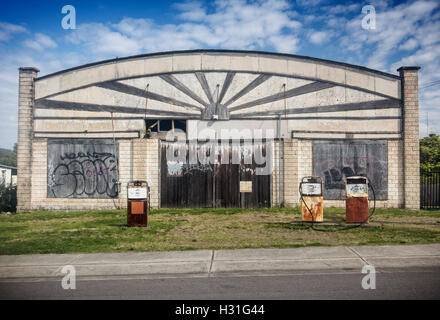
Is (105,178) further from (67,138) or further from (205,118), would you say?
(205,118)

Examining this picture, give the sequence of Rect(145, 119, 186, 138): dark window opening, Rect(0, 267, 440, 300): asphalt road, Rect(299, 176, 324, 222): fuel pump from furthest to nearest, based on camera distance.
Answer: Rect(145, 119, 186, 138): dark window opening → Rect(299, 176, 324, 222): fuel pump → Rect(0, 267, 440, 300): asphalt road

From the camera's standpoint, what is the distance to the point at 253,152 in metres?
14.8

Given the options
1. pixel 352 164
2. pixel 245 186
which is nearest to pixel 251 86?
pixel 245 186

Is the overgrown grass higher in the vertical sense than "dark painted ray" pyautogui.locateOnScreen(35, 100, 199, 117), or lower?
lower

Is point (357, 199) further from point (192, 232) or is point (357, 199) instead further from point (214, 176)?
point (214, 176)

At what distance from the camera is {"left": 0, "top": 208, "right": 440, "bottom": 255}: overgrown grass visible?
782cm

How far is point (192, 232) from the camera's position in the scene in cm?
945

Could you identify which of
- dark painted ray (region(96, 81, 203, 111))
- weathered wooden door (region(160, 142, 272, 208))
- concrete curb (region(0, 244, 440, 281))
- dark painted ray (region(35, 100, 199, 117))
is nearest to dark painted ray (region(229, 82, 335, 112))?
weathered wooden door (region(160, 142, 272, 208))

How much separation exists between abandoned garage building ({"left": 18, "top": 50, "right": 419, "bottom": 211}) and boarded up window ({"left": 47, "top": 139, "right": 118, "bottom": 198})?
1.8 inches

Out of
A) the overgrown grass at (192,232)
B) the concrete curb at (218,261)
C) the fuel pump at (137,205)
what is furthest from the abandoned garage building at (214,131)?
the concrete curb at (218,261)

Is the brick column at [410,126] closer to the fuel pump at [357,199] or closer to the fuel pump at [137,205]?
the fuel pump at [357,199]

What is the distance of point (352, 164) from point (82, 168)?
1204 centimetres

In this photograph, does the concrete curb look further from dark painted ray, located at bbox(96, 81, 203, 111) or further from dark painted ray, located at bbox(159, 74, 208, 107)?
dark painted ray, located at bbox(159, 74, 208, 107)
